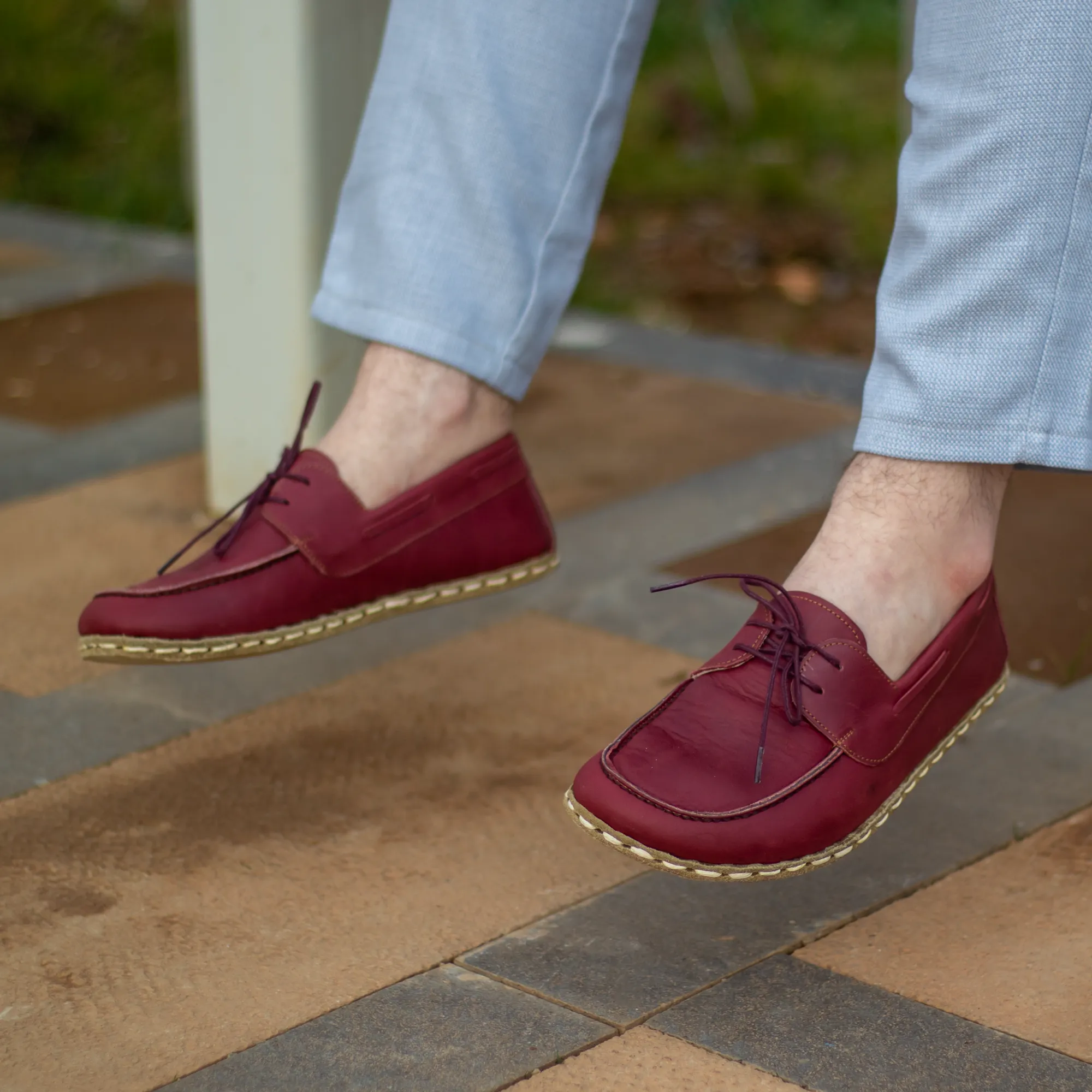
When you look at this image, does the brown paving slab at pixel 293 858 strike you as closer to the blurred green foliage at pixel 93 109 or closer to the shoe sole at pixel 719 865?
the shoe sole at pixel 719 865

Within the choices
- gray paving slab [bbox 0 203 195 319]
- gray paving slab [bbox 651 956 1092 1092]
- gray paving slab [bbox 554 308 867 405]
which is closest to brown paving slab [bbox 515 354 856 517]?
gray paving slab [bbox 554 308 867 405]

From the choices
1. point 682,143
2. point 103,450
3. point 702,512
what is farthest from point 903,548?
point 682,143

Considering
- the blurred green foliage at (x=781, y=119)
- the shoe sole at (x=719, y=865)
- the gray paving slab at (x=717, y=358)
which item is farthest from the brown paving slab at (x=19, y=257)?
the shoe sole at (x=719, y=865)

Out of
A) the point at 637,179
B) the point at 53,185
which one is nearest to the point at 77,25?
the point at 53,185

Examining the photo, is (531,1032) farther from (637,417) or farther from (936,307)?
(637,417)

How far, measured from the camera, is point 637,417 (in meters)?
2.30

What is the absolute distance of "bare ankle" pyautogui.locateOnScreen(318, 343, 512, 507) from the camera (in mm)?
1350

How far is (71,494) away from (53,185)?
2.08 m

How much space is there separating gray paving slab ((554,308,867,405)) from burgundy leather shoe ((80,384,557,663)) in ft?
3.43

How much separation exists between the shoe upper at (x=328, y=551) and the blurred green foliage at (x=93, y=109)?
90.0 inches

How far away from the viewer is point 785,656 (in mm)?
1091

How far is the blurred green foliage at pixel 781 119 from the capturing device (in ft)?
12.4

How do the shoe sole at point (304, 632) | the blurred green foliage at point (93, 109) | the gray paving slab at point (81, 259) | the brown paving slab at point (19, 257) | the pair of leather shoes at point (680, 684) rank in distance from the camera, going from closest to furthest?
1. the pair of leather shoes at point (680, 684)
2. the shoe sole at point (304, 632)
3. the gray paving slab at point (81, 259)
4. the brown paving slab at point (19, 257)
5. the blurred green foliage at point (93, 109)

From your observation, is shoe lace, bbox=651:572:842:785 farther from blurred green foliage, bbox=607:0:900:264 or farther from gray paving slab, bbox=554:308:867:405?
blurred green foliage, bbox=607:0:900:264
